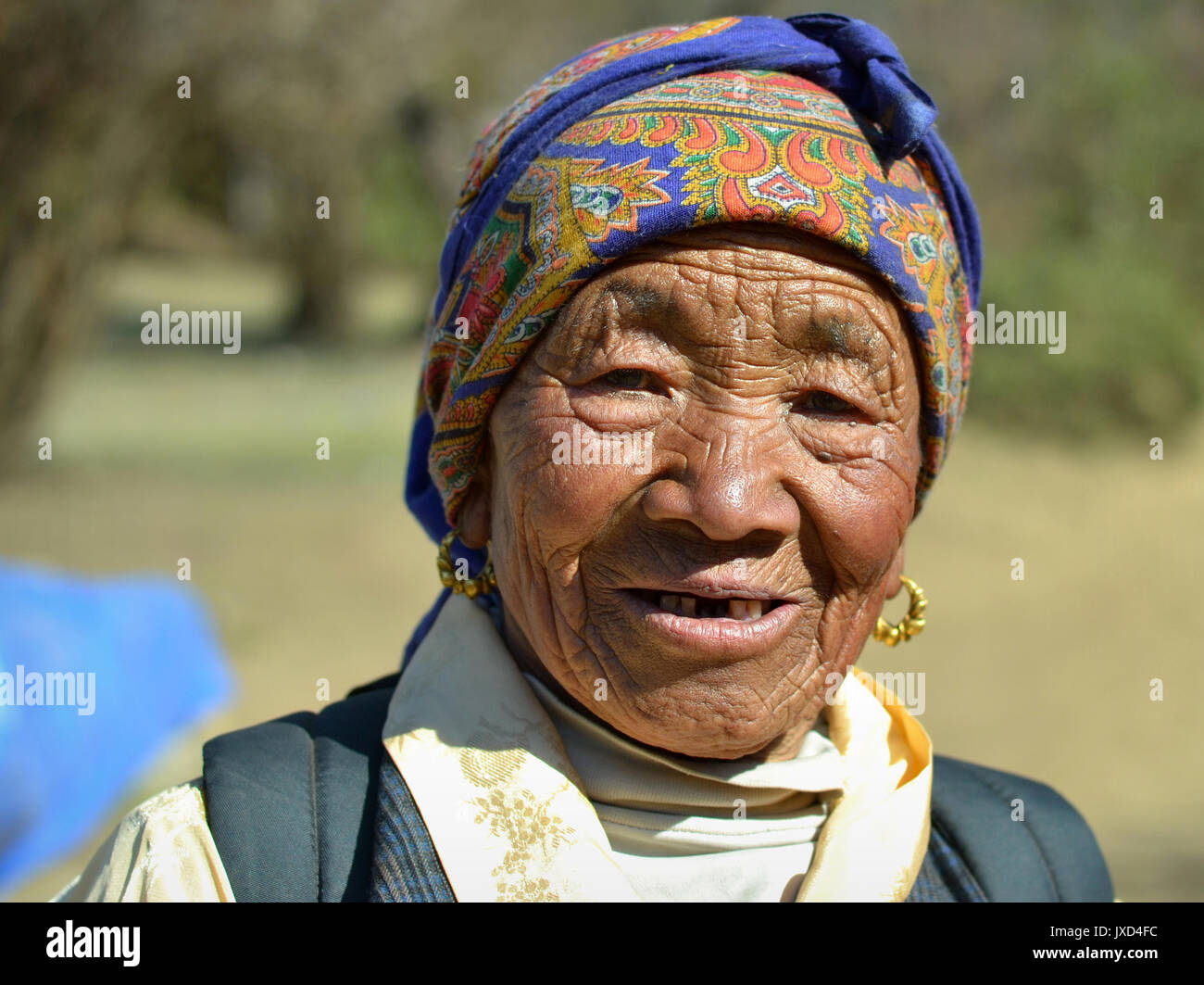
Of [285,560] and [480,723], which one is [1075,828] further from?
[285,560]

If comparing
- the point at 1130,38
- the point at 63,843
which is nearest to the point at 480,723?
the point at 63,843

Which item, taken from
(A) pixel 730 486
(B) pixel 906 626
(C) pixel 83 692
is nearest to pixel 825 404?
(A) pixel 730 486

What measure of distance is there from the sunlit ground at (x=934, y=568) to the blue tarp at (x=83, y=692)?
0.13 metres

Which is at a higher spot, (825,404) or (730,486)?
(825,404)

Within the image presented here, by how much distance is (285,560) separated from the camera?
8.47 meters

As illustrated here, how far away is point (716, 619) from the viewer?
173cm

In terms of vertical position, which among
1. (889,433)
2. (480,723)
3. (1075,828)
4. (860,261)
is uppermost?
(860,261)

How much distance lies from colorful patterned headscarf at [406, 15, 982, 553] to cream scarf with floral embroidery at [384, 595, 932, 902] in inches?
11.4

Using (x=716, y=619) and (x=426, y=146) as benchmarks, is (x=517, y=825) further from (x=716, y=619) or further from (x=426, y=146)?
(x=426, y=146)

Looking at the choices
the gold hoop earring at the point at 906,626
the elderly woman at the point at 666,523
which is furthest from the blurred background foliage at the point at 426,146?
the gold hoop earring at the point at 906,626

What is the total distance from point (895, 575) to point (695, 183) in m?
0.72

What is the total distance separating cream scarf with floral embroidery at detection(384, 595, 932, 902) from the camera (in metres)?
1.71

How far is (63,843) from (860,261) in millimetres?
3973

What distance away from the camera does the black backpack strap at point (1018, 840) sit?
1922 mm
